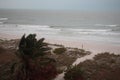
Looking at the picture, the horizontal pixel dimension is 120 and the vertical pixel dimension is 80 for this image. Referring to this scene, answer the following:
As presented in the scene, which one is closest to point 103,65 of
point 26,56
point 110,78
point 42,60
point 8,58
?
point 110,78

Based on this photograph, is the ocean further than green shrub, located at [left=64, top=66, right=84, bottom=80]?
Yes

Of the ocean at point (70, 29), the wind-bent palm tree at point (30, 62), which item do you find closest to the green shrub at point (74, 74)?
the wind-bent palm tree at point (30, 62)

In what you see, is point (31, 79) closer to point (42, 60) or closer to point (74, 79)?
point (42, 60)

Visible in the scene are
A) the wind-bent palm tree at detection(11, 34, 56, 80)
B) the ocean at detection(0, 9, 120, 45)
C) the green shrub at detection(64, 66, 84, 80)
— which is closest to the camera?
the wind-bent palm tree at detection(11, 34, 56, 80)

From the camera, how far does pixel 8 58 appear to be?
2239 centimetres

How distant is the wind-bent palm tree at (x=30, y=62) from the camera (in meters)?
14.4

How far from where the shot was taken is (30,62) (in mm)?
14578

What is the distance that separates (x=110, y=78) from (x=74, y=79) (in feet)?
10.1

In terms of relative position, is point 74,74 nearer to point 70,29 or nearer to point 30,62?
point 30,62

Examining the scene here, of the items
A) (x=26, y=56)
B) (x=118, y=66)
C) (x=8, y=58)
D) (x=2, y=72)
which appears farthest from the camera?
(x=8, y=58)

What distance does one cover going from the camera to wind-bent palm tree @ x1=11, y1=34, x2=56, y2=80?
1436cm

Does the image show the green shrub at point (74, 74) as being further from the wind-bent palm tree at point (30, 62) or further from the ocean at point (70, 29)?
the ocean at point (70, 29)

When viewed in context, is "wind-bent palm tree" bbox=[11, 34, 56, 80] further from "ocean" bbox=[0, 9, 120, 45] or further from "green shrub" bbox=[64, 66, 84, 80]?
"ocean" bbox=[0, 9, 120, 45]

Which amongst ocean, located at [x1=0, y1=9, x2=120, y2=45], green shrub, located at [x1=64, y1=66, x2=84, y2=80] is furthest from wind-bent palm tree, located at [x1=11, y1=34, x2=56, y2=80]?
ocean, located at [x1=0, y1=9, x2=120, y2=45]
